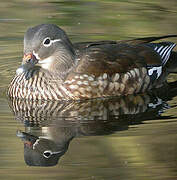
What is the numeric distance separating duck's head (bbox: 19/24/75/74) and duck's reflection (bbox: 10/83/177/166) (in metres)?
0.56

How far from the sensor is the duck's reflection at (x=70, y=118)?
869 cm

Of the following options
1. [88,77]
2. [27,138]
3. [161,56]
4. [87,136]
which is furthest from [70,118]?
[161,56]

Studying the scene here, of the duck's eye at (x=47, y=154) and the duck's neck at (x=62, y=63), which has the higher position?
the duck's eye at (x=47, y=154)

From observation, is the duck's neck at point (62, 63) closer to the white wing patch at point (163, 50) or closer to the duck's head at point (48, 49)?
the duck's head at point (48, 49)

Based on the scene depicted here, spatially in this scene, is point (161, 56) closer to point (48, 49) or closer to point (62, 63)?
point (62, 63)

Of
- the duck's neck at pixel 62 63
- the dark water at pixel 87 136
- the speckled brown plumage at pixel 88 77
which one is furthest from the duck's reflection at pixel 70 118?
the duck's neck at pixel 62 63

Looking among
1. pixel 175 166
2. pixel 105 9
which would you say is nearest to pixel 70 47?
pixel 175 166

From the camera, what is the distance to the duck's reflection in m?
8.69

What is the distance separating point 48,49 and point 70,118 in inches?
52.0

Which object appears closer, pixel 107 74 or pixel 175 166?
pixel 175 166

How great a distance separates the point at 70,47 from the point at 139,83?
1.11 metres

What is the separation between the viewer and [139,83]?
36.3ft

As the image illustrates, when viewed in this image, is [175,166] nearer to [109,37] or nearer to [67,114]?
[67,114]

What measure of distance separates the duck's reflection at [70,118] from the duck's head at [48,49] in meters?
0.56
